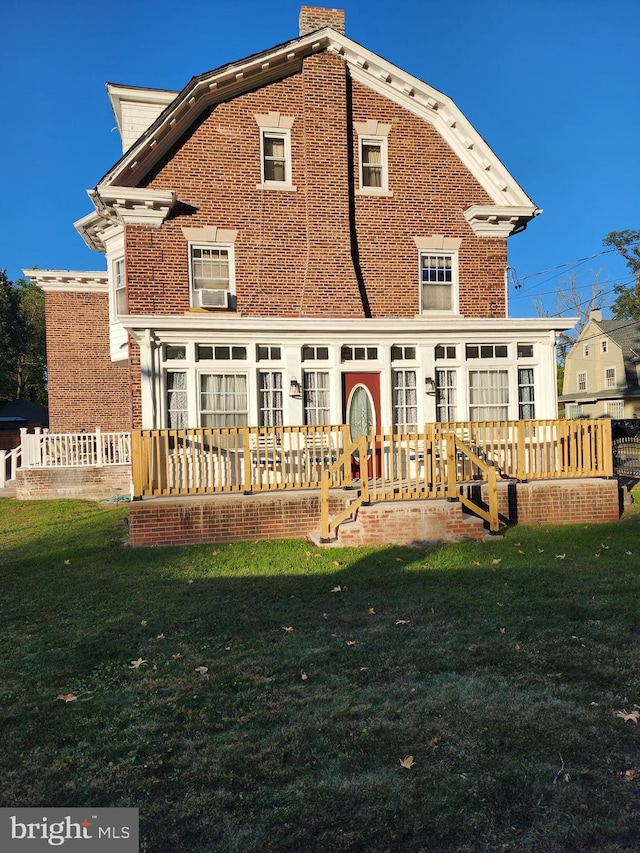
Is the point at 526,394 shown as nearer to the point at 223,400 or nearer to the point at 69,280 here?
the point at 223,400

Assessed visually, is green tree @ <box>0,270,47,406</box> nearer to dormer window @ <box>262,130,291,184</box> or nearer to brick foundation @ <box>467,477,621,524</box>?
dormer window @ <box>262,130,291,184</box>

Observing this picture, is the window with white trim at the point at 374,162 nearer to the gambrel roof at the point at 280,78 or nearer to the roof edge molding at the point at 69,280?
the gambrel roof at the point at 280,78

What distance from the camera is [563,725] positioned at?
3539mm

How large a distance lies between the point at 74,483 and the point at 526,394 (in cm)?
1162

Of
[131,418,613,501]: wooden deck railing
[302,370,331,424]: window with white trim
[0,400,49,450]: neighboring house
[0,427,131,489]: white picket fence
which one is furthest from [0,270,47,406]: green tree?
[131,418,613,501]: wooden deck railing

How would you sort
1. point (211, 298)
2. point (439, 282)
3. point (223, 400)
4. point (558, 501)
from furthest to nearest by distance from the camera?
point (439, 282), point (211, 298), point (223, 400), point (558, 501)

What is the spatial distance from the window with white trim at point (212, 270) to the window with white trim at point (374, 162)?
388 centimetres

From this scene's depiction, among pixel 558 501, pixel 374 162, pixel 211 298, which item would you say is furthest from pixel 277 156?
pixel 558 501

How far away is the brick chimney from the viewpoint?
46.1ft

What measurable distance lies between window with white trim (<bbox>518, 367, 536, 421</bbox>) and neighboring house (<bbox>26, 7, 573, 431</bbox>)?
0.04 metres

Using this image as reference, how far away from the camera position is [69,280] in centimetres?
1883

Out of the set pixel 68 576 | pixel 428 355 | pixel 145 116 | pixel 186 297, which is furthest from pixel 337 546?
pixel 145 116

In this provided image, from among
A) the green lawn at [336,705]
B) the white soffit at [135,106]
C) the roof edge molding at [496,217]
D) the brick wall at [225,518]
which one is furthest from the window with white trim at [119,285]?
the green lawn at [336,705]

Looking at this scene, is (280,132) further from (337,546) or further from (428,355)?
(337,546)
